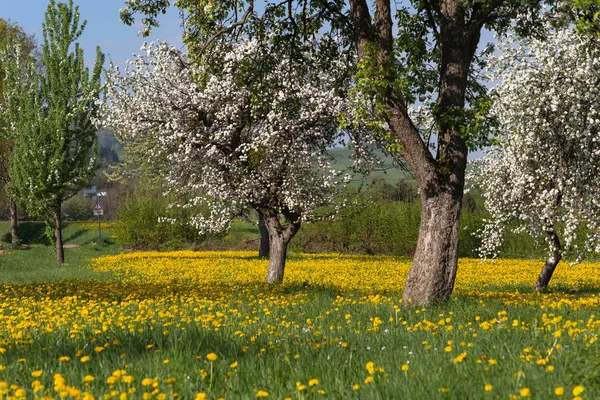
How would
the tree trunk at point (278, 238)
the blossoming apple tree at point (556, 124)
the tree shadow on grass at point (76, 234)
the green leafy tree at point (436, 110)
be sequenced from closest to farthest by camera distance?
the green leafy tree at point (436, 110), the blossoming apple tree at point (556, 124), the tree trunk at point (278, 238), the tree shadow on grass at point (76, 234)

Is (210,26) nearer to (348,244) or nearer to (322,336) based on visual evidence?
(322,336)

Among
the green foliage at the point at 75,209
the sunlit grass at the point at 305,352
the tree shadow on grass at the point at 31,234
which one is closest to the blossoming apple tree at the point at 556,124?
the sunlit grass at the point at 305,352

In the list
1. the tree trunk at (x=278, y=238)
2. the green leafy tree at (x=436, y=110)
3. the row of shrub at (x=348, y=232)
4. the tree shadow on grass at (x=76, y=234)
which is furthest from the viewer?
the tree shadow on grass at (x=76, y=234)

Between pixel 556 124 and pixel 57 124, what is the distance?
882 inches

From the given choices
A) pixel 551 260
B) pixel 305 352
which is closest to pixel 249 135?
pixel 551 260

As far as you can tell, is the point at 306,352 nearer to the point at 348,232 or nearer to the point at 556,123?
the point at 556,123

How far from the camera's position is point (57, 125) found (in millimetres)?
27203

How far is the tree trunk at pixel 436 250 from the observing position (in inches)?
366

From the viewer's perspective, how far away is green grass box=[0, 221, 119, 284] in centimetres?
2122

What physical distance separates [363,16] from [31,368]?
747cm

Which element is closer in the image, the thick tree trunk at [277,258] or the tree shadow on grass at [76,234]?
the thick tree trunk at [277,258]

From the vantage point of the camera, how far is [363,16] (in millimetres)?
9844

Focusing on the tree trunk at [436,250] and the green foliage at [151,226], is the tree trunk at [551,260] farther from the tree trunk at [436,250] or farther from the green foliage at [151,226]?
the green foliage at [151,226]

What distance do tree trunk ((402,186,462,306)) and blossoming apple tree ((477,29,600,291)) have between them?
410cm
